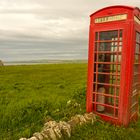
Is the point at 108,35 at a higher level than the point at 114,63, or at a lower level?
higher

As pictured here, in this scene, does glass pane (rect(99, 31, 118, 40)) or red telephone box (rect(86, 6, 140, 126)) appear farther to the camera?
glass pane (rect(99, 31, 118, 40))

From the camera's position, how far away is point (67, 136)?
5621mm

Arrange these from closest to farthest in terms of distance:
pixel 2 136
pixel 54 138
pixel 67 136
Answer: pixel 54 138
pixel 67 136
pixel 2 136

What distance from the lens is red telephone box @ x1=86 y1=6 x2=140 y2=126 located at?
252 inches

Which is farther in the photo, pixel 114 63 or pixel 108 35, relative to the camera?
pixel 108 35

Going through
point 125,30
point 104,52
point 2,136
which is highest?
point 125,30

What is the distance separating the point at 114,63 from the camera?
6656 mm

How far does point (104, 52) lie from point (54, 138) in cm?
277

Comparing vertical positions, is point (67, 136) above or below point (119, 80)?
below

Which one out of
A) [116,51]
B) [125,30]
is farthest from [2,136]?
[125,30]

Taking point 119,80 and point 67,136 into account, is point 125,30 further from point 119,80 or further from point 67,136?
point 67,136

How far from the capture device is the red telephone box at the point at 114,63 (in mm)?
6402

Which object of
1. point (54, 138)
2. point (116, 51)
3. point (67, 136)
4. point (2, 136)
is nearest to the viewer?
point (54, 138)

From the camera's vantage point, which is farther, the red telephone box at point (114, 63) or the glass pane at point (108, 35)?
the glass pane at point (108, 35)
